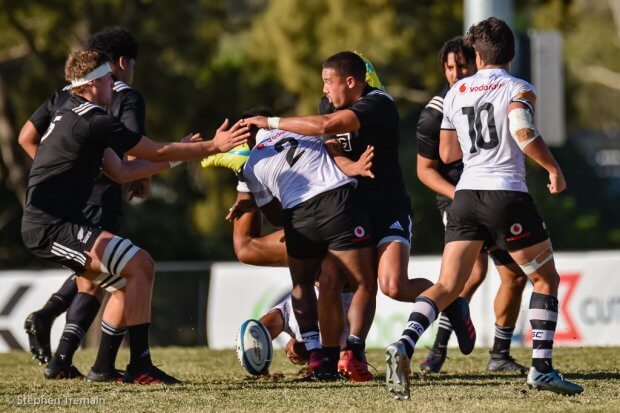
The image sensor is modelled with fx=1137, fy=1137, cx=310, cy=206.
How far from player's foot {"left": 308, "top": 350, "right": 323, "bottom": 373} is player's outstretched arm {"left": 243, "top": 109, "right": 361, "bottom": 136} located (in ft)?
4.92

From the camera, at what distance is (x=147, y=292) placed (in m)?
7.39

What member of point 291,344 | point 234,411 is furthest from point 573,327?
point 234,411

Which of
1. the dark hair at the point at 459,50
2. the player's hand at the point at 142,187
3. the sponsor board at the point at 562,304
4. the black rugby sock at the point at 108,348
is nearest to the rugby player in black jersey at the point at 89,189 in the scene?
the black rugby sock at the point at 108,348

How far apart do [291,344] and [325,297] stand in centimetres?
98

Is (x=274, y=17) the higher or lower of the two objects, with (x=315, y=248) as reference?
higher

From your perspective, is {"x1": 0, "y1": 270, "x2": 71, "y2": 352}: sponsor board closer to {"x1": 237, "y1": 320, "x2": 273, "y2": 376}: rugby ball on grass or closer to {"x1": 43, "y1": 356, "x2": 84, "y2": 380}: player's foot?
{"x1": 43, "y1": 356, "x2": 84, "y2": 380}: player's foot

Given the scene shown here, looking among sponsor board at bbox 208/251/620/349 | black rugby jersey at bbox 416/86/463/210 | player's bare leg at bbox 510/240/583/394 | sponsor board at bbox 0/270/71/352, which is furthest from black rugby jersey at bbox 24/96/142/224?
sponsor board at bbox 0/270/71/352

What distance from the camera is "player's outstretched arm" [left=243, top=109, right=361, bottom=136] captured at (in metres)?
7.13

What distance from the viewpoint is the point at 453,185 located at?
314 inches

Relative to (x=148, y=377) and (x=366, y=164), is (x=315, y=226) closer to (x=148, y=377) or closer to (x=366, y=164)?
(x=366, y=164)

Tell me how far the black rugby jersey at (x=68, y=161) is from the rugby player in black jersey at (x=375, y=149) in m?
1.01

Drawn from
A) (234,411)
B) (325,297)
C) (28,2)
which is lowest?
(234,411)

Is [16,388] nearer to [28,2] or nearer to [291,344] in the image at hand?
[291,344]

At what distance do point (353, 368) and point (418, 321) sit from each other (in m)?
1.01
